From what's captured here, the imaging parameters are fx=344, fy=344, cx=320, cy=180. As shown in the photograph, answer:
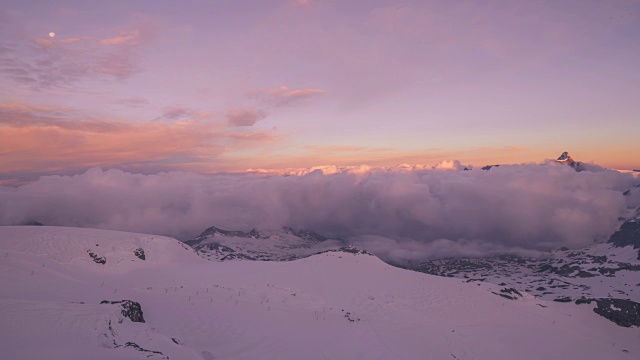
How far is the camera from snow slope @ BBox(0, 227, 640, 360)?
17484mm

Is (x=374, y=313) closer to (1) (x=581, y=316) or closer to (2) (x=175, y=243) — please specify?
(2) (x=175, y=243)

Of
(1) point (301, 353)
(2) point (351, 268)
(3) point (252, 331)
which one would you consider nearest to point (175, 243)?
(2) point (351, 268)

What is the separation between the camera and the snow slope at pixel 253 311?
17484 mm

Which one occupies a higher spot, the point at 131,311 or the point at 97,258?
the point at 131,311

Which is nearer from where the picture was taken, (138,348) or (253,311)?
(138,348)

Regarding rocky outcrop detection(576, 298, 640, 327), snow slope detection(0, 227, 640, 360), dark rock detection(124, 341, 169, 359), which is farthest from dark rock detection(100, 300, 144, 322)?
rocky outcrop detection(576, 298, 640, 327)

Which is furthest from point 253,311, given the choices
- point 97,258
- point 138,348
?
point 97,258

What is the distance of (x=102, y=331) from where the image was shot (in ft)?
56.4

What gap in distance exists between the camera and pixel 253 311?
30.7m

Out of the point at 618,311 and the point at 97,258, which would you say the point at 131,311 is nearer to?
the point at 97,258

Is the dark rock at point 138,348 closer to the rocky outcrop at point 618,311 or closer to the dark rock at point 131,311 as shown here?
the dark rock at point 131,311

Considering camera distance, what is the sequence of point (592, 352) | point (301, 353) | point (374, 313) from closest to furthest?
1. point (301, 353)
2. point (374, 313)
3. point (592, 352)

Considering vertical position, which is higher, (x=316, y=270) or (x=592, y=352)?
(x=316, y=270)

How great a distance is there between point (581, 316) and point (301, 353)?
6044 centimetres
